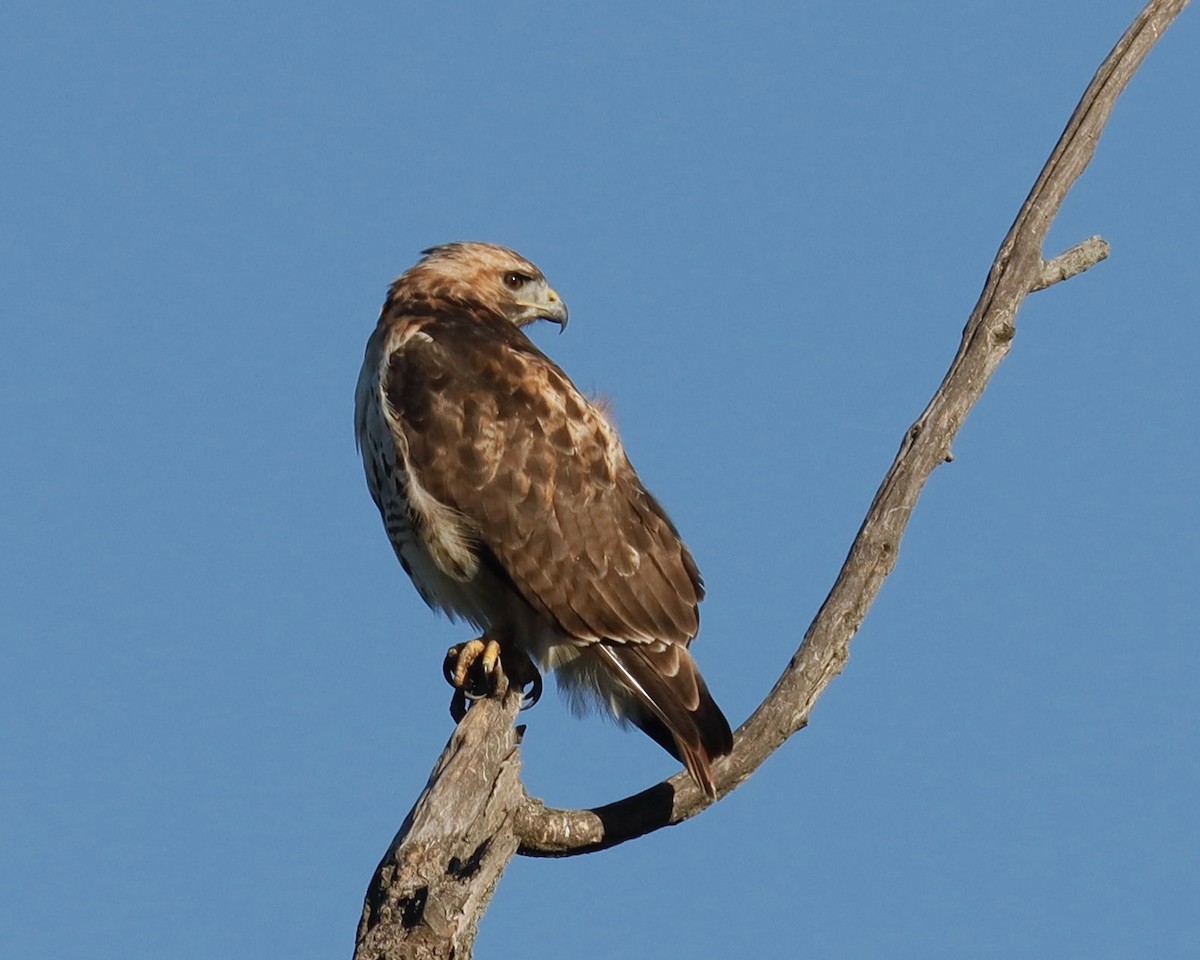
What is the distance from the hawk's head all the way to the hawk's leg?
1777 millimetres

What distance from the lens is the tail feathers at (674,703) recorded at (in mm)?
6207

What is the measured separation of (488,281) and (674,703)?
244cm

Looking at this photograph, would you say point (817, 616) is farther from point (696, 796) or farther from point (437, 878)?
point (437, 878)

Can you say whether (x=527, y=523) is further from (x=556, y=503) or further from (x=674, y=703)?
(x=674, y=703)

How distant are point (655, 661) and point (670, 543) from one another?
0.61m

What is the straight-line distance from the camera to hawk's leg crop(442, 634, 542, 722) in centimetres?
664

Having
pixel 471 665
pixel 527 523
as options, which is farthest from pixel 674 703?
pixel 527 523

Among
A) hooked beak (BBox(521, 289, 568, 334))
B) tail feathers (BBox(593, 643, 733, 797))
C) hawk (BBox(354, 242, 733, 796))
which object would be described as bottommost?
tail feathers (BBox(593, 643, 733, 797))

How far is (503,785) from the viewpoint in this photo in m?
5.72

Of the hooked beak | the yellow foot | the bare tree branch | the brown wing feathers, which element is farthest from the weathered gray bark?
the hooked beak

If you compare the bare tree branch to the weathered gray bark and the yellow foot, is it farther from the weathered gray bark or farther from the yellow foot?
the yellow foot

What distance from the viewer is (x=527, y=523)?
680 centimetres

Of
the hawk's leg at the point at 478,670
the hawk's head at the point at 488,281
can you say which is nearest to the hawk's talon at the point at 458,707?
the hawk's leg at the point at 478,670

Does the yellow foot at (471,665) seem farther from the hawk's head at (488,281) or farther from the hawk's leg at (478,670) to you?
the hawk's head at (488,281)
